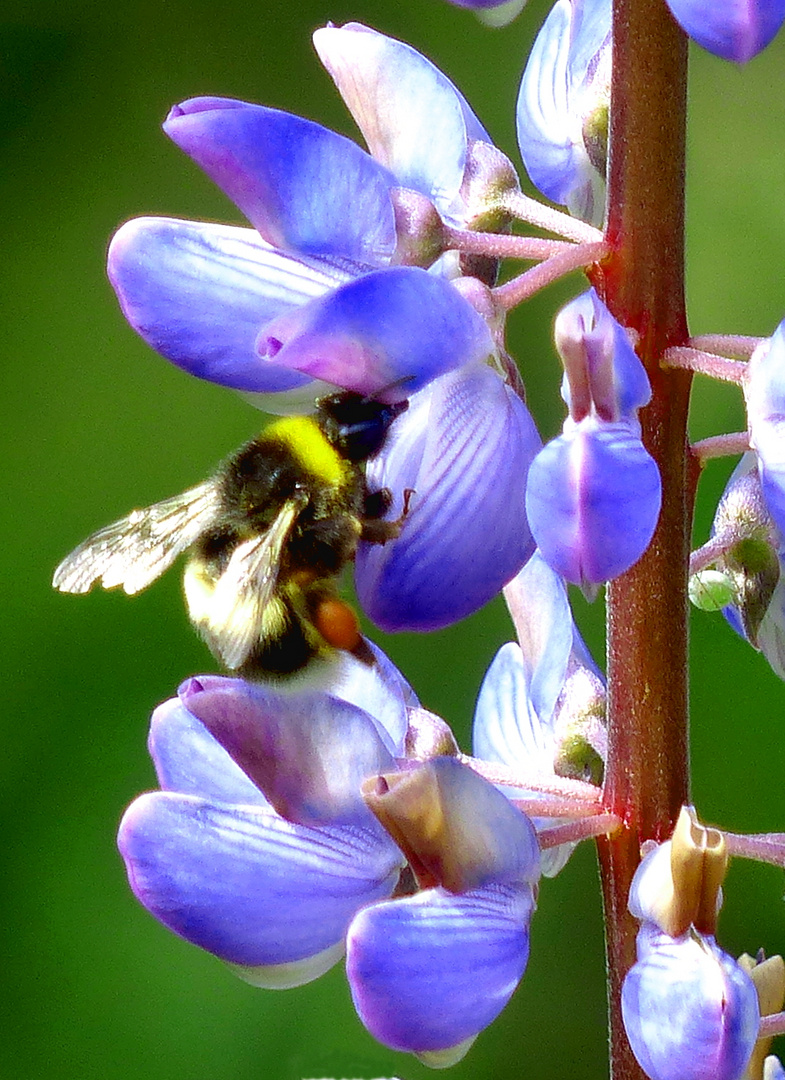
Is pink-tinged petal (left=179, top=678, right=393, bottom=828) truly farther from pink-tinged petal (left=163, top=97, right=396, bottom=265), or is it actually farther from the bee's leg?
pink-tinged petal (left=163, top=97, right=396, bottom=265)

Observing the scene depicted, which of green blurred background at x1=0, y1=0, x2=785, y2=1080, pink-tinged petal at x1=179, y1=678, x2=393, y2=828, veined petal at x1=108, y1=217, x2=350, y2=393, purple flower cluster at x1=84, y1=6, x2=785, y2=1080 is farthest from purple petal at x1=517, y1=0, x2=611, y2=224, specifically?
green blurred background at x1=0, y1=0, x2=785, y2=1080

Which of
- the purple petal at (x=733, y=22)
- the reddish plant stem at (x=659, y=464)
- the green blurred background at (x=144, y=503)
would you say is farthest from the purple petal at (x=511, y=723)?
the green blurred background at (x=144, y=503)

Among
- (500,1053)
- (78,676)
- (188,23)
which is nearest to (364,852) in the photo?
(500,1053)

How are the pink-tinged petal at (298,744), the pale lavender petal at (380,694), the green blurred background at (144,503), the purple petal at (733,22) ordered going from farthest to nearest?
the green blurred background at (144,503) < the pale lavender petal at (380,694) < the pink-tinged petal at (298,744) < the purple petal at (733,22)

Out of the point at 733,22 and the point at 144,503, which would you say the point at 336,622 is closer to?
the point at 733,22

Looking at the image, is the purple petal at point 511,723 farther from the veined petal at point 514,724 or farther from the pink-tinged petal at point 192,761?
the pink-tinged petal at point 192,761
